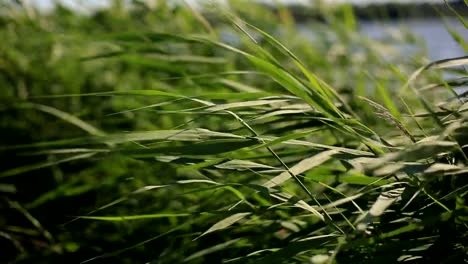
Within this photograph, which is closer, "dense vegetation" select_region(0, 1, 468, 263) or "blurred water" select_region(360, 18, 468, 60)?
"dense vegetation" select_region(0, 1, 468, 263)

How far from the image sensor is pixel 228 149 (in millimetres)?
1133

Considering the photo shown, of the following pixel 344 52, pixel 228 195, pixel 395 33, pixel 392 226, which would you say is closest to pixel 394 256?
pixel 392 226

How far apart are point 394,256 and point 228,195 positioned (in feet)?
1.70

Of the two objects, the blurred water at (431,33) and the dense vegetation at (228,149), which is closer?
the dense vegetation at (228,149)

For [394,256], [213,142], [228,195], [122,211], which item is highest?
[213,142]

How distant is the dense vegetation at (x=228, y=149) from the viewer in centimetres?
108

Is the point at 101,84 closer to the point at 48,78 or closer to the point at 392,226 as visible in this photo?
the point at 48,78

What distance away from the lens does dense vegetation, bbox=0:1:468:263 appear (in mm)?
1081

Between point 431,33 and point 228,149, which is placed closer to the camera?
point 228,149

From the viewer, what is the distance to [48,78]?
283cm

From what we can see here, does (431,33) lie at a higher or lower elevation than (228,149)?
lower

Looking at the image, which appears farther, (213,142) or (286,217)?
(286,217)

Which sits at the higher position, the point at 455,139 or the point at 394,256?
the point at 455,139

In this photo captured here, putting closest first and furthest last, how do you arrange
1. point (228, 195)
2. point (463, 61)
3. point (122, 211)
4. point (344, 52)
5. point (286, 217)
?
1. point (463, 61)
2. point (286, 217)
3. point (228, 195)
4. point (122, 211)
5. point (344, 52)
